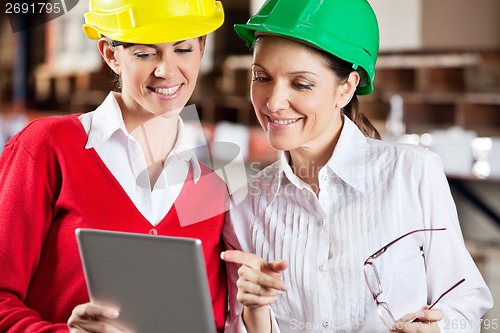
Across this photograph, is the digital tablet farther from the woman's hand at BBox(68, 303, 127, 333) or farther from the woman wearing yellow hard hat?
the woman wearing yellow hard hat

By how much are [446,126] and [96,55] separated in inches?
140

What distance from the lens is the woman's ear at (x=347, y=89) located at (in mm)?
1412

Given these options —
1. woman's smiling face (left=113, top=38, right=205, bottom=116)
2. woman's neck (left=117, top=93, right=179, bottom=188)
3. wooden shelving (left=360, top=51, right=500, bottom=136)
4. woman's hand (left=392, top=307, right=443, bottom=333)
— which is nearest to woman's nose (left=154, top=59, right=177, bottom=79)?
woman's smiling face (left=113, top=38, right=205, bottom=116)

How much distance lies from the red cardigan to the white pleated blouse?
0.21 meters

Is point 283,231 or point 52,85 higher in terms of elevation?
point 283,231

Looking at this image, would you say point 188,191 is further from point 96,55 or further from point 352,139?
point 96,55

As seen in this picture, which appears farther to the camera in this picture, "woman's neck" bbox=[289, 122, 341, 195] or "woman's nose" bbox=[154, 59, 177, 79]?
"woman's neck" bbox=[289, 122, 341, 195]

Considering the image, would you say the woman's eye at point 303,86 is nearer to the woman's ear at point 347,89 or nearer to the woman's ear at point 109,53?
the woman's ear at point 347,89

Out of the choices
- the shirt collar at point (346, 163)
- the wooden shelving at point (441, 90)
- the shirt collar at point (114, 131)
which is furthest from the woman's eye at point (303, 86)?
the wooden shelving at point (441, 90)

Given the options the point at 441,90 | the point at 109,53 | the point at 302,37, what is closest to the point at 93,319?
the point at 109,53

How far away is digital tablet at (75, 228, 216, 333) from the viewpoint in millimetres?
1112

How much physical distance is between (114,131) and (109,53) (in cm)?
13

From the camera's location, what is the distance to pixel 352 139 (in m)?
1.46

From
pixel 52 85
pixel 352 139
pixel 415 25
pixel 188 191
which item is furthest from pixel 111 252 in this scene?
pixel 52 85
